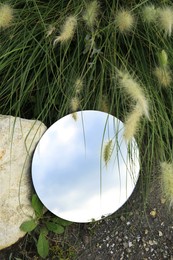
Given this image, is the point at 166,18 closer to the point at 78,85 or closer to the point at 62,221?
the point at 78,85

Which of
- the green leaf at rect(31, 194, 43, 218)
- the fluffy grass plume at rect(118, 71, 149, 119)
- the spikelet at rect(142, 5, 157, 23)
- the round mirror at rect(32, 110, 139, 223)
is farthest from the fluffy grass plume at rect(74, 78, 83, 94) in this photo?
the green leaf at rect(31, 194, 43, 218)

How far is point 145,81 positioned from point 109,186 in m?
0.50

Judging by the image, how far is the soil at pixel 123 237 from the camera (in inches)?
76.1

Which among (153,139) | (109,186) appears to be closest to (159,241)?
(109,186)

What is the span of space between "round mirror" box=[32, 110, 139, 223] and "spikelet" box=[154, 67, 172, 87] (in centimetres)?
26

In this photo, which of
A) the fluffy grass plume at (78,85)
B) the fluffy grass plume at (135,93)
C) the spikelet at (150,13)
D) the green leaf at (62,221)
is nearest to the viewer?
the fluffy grass plume at (135,93)

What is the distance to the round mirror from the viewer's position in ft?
6.13

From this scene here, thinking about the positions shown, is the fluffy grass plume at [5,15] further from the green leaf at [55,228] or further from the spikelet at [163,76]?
the green leaf at [55,228]

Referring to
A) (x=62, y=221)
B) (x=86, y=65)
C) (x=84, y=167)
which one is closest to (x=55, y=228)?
(x=62, y=221)

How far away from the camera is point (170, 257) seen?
76.7 inches

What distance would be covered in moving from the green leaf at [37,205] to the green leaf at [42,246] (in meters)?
0.10

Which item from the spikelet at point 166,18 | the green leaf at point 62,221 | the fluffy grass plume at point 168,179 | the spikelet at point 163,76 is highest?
the spikelet at point 166,18

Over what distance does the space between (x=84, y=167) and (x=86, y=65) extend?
48 cm

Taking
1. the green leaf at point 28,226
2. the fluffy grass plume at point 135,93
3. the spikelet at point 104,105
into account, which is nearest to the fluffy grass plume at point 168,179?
the fluffy grass plume at point 135,93
